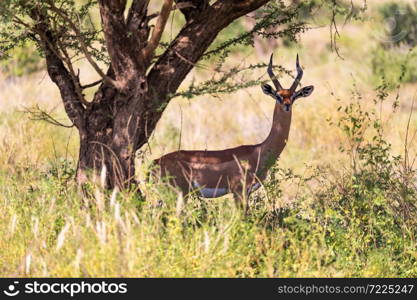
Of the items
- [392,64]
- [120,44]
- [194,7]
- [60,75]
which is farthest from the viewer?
[392,64]

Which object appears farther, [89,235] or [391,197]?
[391,197]

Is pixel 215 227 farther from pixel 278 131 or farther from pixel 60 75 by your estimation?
pixel 278 131

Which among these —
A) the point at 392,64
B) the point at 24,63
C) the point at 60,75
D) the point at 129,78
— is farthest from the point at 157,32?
the point at 24,63

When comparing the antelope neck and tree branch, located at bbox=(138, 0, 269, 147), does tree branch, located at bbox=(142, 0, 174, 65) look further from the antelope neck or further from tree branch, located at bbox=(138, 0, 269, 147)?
the antelope neck

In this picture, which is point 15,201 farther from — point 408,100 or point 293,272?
point 408,100

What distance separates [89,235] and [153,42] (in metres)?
1.94

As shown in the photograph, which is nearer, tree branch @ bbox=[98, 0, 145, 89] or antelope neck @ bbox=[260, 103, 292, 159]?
tree branch @ bbox=[98, 0, 145, 89]

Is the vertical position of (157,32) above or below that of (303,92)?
above

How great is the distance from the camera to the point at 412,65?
59.9 ft

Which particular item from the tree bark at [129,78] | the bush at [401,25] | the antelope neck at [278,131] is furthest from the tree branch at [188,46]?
the bush at [401,25]

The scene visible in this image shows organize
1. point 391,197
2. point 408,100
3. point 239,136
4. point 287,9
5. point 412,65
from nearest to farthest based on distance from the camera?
point 391,197 < point 287,9 < point 239,136 < point 408,100 < point 412,65

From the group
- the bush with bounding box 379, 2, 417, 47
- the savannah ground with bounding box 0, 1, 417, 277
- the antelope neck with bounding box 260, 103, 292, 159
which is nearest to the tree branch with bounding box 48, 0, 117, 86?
the savannah ground with bounding box 0, 1, 417, 277

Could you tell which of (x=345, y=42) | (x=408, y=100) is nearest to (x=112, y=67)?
(x=408, y=100)

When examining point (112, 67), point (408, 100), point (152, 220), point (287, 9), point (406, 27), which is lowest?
point (152, 220)
